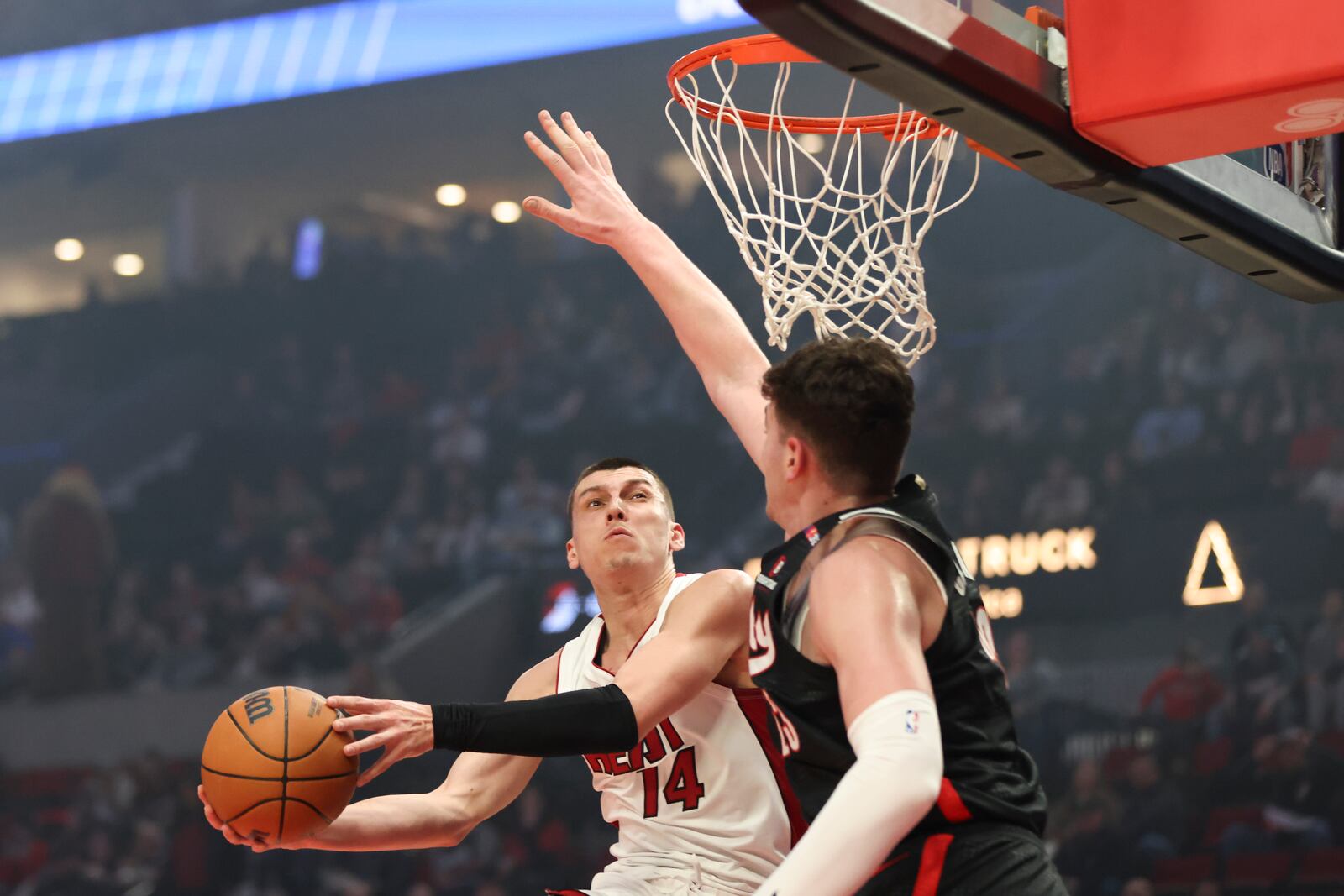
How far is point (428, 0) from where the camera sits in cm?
1272

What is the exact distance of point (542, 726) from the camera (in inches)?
105

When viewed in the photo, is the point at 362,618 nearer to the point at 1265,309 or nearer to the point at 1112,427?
the point at 1112,427

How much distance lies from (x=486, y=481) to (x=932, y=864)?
31.2ft

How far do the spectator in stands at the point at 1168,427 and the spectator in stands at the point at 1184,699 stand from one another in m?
1.34

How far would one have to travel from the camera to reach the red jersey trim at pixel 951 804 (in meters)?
2.18

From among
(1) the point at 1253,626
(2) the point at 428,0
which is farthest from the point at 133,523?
(1) the point at 1253,626

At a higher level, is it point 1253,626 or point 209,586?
point 209,586

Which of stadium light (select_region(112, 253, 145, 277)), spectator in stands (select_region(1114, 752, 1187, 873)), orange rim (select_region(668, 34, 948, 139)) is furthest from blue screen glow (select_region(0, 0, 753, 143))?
orange rim (select_region(668, 34, 948, 139))

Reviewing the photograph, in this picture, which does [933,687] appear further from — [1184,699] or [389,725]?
[1184,699]

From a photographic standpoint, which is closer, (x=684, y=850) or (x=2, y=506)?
(x=684, y=850)

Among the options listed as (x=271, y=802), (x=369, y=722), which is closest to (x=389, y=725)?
(x=369, y=722)

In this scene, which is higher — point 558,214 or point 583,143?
point 583,143

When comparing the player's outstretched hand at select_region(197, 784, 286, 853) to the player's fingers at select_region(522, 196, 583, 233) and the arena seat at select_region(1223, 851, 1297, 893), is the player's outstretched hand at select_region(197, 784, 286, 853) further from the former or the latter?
the arena seat at select_region(1223, 851, 1297, 893)

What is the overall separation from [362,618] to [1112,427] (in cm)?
596
